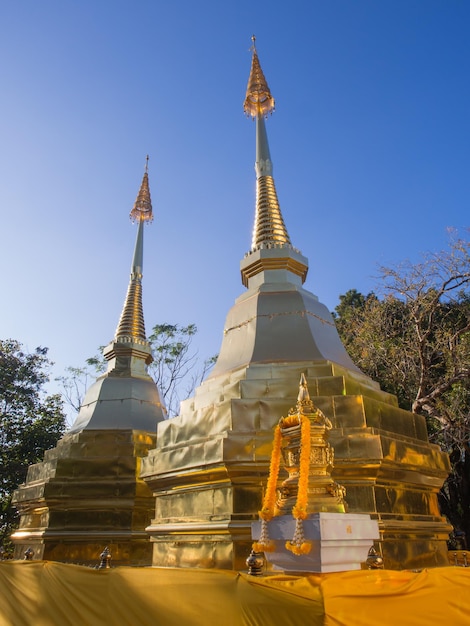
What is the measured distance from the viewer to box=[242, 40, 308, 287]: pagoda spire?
11.3 metres

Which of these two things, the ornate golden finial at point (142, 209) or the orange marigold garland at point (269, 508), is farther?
the ornate golden finial at point (142, 209)

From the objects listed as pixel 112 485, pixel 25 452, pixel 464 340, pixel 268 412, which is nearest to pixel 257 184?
pixel 268 412

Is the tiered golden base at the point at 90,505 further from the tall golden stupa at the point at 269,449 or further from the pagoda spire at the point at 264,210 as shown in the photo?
the pagoda spire at the point at 264,210

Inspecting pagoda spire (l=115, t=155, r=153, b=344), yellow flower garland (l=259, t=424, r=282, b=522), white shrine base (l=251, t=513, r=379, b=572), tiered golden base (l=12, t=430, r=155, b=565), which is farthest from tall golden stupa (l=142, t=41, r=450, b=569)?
pagoda spire (l=115, t=155, r=153, b=344)

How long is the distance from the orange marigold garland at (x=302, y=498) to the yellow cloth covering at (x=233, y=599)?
2.23ft

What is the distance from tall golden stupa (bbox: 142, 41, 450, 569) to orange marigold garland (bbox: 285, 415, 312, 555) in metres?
1.56

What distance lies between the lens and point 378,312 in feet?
65.0

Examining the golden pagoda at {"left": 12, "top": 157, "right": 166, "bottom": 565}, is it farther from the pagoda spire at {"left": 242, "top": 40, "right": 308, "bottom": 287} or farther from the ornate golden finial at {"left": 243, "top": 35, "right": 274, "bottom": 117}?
the ornate golden finial at {"left": 243, "top": 35, "right": 274, "bottom": 117}

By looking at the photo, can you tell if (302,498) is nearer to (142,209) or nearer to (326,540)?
(326,540)

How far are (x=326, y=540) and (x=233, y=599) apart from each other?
4.43 ft

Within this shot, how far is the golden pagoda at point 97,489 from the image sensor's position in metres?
11.2

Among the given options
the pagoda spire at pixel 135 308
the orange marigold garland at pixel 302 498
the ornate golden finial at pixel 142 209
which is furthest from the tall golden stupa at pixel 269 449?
the ornate golden finial at pixel 142 209

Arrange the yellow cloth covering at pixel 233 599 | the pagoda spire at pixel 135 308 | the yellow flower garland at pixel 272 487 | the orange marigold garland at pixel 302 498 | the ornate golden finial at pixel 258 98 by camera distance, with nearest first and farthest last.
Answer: the yellow cloth covering at pixel 233 599 → the orange marigold garland at pixel 302 498 → the yellow flower garland at pixel 272 487 → the ornate golden finial at pixel 258 98 → the pagoda spire at pixel 135 308

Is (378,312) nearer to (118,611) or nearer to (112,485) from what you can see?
(112,485)
